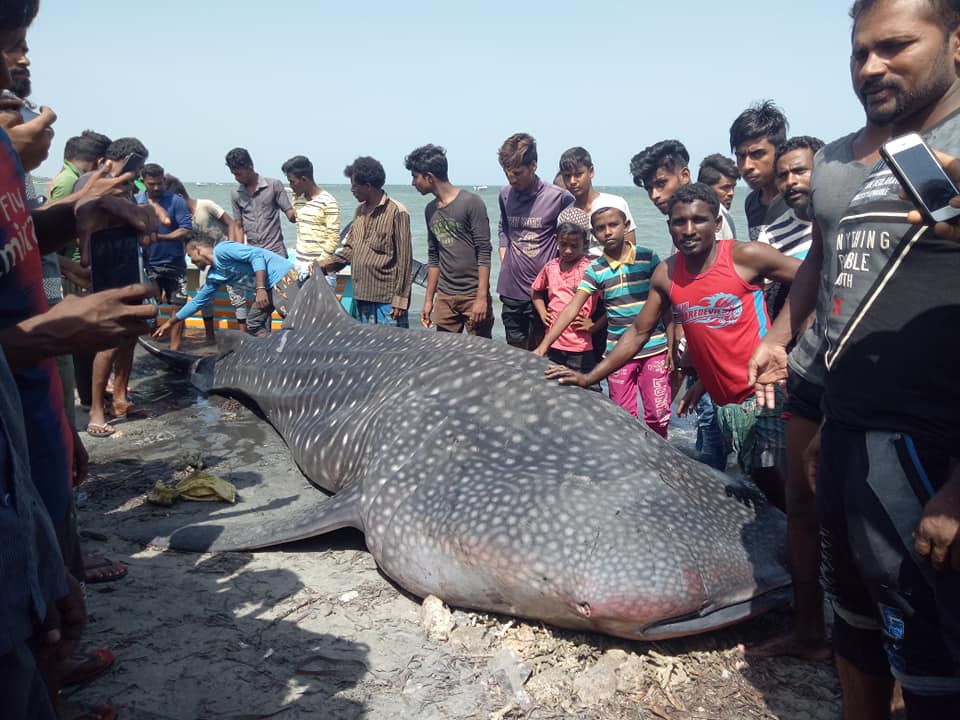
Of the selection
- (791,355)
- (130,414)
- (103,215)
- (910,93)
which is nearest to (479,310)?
(130,414)

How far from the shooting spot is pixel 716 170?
6727mm

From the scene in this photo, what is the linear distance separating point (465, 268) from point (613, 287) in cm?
255

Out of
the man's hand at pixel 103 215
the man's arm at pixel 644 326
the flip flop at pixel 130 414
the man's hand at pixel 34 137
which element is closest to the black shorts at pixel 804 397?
the man's arm at pixel 644 326

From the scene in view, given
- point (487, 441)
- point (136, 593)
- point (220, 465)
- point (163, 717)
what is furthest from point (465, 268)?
point (163, 717)

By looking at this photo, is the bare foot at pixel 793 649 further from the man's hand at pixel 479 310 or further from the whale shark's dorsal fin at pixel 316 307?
the man's hand at pixel 479 310

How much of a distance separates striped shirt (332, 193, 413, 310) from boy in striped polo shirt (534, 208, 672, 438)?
9.48 feet

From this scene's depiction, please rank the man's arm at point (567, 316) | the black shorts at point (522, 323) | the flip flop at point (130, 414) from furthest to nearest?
the black shorts at point (522, 323) → the flip flop at point (130, 414) → the man's arm at point (567, 316)

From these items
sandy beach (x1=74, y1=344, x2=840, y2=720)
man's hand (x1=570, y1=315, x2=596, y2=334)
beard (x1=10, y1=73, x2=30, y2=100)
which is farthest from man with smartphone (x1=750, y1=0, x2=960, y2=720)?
beard (x1=10, y1=73, x2=30, y2=100)

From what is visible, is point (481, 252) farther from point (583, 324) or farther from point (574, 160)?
point (583, 324)

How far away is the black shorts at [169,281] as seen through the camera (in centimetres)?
971

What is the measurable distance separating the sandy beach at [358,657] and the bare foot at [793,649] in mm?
42

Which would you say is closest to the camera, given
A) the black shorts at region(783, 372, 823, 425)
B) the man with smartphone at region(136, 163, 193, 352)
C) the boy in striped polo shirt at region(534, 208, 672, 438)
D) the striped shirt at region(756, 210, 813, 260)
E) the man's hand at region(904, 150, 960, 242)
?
the man's hand at region(904, 150, 960, 242)

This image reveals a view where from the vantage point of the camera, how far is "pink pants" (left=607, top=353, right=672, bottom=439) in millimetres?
5676

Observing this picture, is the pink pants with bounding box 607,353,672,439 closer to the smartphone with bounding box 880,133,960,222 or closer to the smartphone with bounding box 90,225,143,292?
the smartphone with bounding box 90,225,143,292
